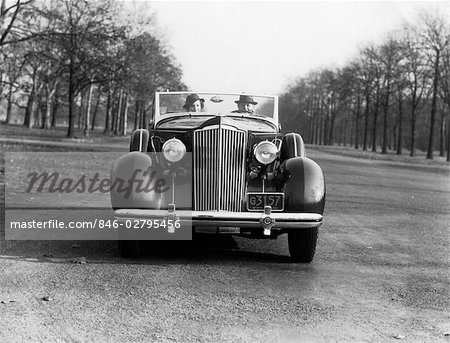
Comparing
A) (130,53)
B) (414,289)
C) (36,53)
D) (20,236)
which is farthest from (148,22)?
(414,289)

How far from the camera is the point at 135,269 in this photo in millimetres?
5355

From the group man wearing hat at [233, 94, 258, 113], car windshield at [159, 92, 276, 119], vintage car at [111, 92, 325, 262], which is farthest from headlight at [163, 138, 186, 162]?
man wearing hat at [233, 94, 258, 113]

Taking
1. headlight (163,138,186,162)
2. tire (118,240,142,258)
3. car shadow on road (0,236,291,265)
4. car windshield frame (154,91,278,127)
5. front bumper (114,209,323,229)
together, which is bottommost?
car shadow on road (0,236,291,265)

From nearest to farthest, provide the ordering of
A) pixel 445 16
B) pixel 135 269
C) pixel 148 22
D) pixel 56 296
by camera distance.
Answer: pixel 56 296, pixel 135 269, pixel 445 16, pixel 148 22

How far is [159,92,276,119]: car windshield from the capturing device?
7.65m

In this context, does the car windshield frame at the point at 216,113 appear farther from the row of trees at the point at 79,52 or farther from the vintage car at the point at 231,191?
the row of trees at the point at 79,52

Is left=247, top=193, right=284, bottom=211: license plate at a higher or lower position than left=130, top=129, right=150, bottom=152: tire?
lower

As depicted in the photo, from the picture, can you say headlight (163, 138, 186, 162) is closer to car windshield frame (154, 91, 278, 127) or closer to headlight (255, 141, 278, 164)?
headlight (255, 141, 278, 164)

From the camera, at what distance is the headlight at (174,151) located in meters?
5.96

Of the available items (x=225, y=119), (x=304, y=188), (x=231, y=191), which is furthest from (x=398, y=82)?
(x=231, y=191)

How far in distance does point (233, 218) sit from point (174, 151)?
41.0 inches

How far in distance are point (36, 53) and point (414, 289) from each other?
19.3m

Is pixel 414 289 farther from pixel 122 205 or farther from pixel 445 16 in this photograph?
pixel 445 16

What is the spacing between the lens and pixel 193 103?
7.69 meters
